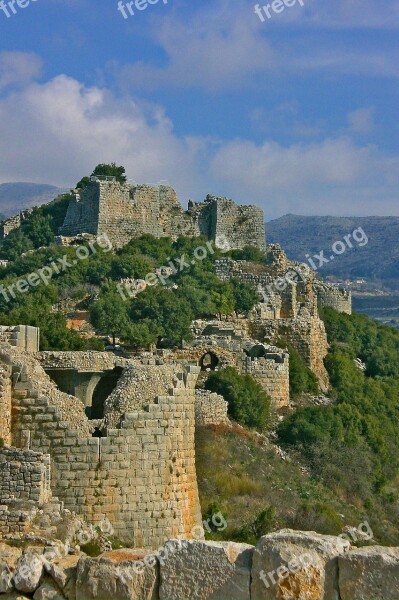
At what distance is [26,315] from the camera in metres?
31.2

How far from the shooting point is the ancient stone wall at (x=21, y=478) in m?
14.7

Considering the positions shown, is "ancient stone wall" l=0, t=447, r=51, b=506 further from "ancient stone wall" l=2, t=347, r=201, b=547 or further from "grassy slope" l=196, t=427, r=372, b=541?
"grassy slope" l=196, t=427, r=372, b=541

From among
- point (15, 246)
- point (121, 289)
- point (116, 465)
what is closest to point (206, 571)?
point (116, 465)

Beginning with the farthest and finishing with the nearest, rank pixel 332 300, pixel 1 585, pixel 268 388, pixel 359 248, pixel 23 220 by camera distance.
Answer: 1. pixel 359 248
2. pixel 23 220
3. pixel 332 300
4. pixel 268 388
5. pixel 1 585

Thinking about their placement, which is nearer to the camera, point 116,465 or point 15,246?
point 116,465

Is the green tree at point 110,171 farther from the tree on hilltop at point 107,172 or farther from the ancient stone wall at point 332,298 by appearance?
the ancient stone wall at point 332,298

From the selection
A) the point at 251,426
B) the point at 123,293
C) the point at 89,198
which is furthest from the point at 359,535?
the point at 89,198

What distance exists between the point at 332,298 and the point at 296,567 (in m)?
37.8

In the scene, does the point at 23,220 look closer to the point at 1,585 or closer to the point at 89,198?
the point at 89,198

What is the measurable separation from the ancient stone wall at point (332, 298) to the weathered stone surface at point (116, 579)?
121ft

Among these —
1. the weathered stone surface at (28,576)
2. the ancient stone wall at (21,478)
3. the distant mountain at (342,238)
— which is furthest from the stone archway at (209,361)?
the distant mountain at (342,238)

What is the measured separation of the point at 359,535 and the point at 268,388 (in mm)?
8038

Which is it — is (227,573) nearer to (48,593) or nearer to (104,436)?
(48,593)

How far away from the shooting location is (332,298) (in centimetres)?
4634
